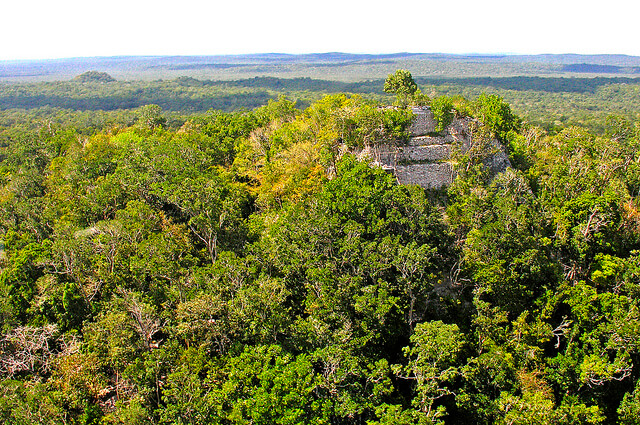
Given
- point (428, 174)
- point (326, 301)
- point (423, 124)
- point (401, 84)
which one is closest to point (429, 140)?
point (423, 124)

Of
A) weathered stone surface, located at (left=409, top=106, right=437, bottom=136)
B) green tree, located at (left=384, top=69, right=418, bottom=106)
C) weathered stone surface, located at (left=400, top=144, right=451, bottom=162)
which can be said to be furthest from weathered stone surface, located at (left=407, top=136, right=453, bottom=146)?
green tree, located at (left=384, top=69, right=418, bottom=106)

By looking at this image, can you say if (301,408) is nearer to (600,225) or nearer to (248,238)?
(248,238)

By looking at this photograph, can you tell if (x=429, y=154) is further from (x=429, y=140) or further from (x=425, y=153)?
(x=429, y=140)

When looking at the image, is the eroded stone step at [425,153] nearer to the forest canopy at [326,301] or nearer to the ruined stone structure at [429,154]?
the ruined stone structure at [429,154]

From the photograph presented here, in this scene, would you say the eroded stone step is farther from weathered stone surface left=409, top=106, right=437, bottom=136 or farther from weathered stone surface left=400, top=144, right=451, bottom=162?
weathered stone surface left=409, top=106, right=437, bottom=136

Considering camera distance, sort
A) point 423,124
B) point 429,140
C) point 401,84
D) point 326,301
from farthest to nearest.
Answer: point 401,84, point 423,124, point 429,140, point 326,301
